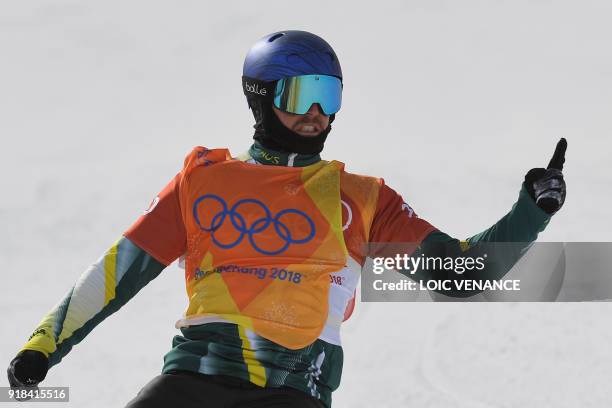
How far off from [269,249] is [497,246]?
92cm

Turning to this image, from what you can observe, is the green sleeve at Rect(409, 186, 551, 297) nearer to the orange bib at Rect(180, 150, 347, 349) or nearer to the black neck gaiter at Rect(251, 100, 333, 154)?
the orange bib at Rect(180, 150, 347, 349)

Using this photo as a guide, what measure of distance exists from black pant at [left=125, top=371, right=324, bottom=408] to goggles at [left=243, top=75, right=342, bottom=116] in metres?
1.30

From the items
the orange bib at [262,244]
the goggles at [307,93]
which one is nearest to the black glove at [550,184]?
the orange bib at [262,244]

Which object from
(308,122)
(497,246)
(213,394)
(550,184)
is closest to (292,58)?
(308,122)

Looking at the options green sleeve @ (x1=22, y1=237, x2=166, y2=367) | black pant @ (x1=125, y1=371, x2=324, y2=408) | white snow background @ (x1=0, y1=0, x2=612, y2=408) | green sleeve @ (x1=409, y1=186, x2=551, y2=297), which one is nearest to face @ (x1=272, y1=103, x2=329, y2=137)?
green sleeve @ (x1=409, y1=186, x2=551, y2=297)

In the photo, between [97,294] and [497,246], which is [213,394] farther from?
[497,246]

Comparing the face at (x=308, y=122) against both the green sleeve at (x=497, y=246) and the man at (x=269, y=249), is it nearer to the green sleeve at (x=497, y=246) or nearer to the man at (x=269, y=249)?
the man at (x=269, y=249)

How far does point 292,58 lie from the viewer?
588 centimetres

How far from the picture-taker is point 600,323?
33.6ft

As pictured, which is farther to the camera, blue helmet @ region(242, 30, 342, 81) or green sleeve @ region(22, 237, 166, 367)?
blue helmet @ region(242, 30, 342, 81)

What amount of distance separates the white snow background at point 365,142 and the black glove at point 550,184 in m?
4.42

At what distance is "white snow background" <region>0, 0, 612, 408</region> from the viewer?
33.0ft

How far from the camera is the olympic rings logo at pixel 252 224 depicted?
18.0 feet

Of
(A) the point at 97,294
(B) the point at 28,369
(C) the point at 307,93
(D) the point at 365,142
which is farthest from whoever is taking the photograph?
(D) the point at 365,142
